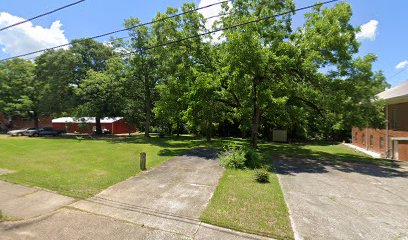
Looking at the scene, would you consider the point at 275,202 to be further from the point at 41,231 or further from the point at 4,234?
the point at 4,234

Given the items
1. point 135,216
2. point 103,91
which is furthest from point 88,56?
point 135,216

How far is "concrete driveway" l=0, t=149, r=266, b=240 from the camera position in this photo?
6.14 meters

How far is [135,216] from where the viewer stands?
7.19 metres

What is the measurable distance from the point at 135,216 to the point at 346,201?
24.0 ft

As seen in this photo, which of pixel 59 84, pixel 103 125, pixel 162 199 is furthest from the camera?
pixel 103 125

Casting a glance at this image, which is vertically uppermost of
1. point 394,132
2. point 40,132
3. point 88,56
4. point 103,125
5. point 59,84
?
point 88,56

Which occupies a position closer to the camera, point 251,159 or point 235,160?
point 235,160

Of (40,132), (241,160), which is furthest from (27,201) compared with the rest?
(40,132)

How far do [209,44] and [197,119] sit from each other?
8.18m

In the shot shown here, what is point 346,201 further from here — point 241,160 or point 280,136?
point 280,136

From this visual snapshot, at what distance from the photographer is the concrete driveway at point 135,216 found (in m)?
6.14

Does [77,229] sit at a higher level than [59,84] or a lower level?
lower

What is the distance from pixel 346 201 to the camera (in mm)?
8719

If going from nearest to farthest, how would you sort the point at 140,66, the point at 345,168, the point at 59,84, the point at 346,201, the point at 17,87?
the point at 346,201 → the point at 345,168 → the point at 140,66 → the point at 59,84 → the point at 17,87
